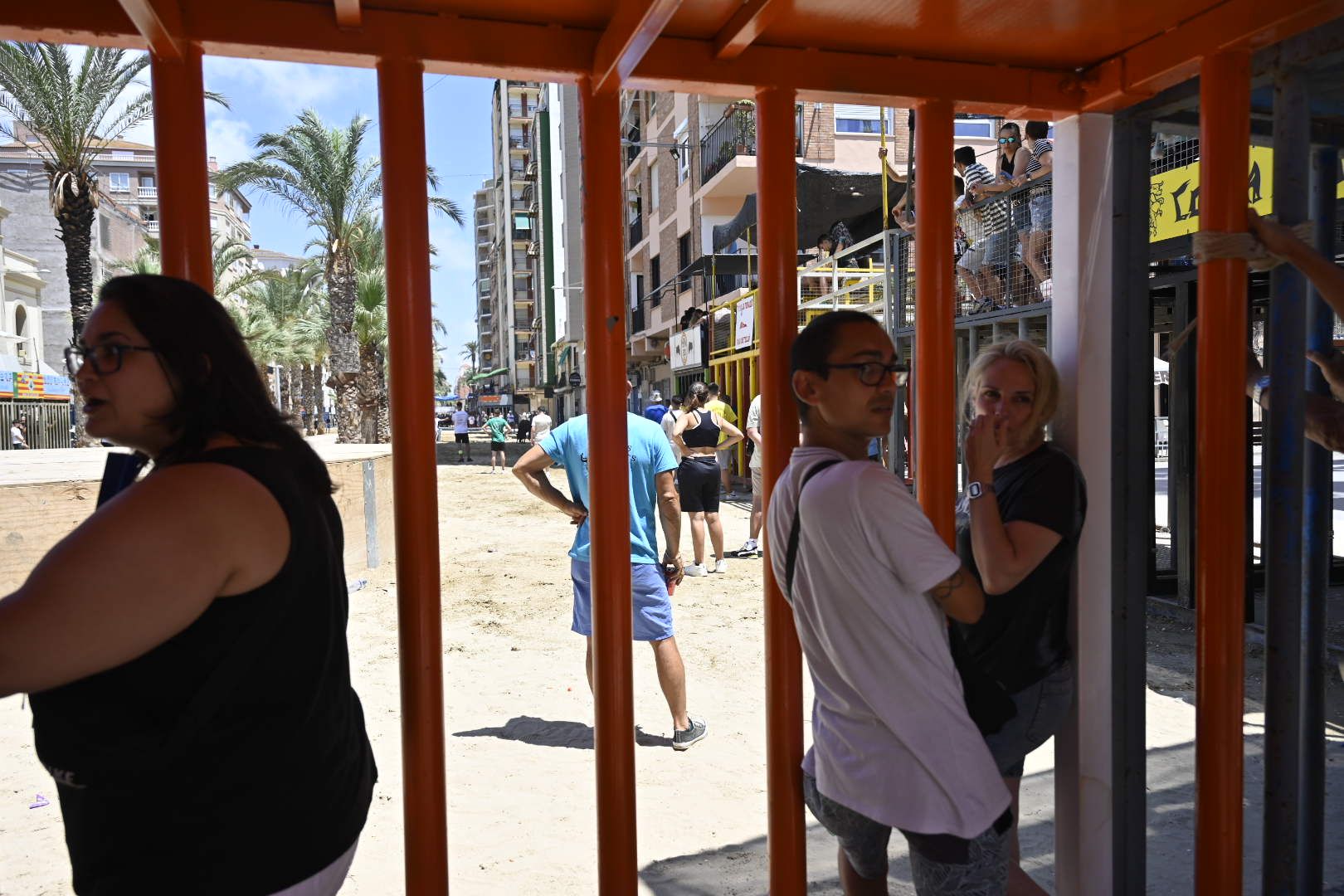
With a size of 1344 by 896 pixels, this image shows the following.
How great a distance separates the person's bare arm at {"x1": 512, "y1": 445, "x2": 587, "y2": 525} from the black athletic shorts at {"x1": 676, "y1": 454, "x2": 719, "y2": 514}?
4.18m

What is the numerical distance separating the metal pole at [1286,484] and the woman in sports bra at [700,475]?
7.03 metres

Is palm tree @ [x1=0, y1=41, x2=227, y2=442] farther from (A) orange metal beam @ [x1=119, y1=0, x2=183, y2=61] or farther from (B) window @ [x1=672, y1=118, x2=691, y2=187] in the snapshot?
(A) orange metal beam @ [x1=119, y1=0, x2=183, y2=61]

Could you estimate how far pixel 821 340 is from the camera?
6.17 ft

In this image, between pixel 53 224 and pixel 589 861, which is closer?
pixel 589 861

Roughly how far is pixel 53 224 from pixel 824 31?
56896 mm

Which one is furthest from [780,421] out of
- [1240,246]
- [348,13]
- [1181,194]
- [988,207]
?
[988,207]

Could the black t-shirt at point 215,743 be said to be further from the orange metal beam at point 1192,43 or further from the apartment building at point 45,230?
the apartment building at point 45,230

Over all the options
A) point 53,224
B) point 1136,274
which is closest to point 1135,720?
point 1136,274

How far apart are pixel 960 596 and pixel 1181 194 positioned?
6.47m

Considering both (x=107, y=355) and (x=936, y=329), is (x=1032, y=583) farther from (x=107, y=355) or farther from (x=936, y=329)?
(x=107, y=355)

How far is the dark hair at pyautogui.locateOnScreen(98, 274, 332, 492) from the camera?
1.37m

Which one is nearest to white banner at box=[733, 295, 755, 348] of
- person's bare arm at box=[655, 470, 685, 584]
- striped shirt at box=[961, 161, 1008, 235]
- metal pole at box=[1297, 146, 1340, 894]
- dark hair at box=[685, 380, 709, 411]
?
dark hair at box=[685, 380, 709, 411]

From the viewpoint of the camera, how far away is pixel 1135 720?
2.37m

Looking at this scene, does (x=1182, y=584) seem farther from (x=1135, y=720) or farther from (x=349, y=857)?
(x=349, y=857)
